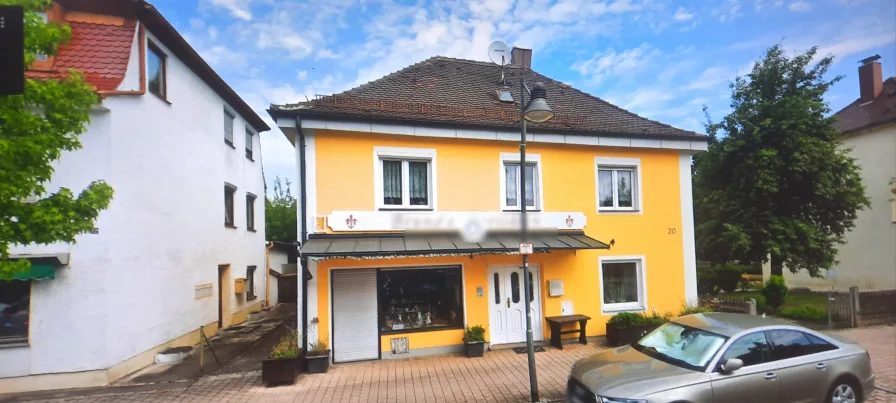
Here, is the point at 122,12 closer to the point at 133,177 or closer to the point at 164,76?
the point at 164,76

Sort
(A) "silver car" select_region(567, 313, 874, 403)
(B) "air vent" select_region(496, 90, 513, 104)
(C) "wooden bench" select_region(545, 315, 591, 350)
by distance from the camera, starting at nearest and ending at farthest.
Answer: (A) "silver car" select_region(567, 313, 874, 403) → (C) "wooden bench" select_region(545, 315, 591, 350) → (B) "air vent" select_region(496, 90, 513, 104)

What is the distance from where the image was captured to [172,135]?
11.3 metres

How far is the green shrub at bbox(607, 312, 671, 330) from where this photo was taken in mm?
10453

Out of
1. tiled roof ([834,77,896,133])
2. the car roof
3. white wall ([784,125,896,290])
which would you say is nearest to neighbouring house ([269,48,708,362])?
the car roof

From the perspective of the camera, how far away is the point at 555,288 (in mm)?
10688

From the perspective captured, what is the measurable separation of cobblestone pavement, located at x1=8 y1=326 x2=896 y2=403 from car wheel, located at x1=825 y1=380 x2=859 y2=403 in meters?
1.60

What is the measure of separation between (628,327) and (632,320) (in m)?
0.22

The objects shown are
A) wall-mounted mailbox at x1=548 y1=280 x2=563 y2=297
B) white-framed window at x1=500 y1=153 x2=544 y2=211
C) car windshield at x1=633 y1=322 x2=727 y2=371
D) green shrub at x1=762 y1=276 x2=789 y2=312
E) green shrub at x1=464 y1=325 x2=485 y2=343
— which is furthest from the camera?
green shrub at x1=762 y1=276 x2=789 y2=312

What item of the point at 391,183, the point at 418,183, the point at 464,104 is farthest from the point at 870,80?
the point at 391,183

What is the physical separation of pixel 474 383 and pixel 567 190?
545cm

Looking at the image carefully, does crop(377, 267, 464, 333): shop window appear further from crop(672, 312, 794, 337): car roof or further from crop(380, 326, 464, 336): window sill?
crop(672, 312, 794, 337): car roof

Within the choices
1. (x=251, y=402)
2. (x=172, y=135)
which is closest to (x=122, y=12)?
(x=172, y=135)

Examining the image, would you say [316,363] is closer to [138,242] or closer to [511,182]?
[138,242]

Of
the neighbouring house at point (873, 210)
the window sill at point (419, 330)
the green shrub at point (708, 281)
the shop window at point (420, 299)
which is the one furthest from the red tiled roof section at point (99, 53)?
the neighbouring house at point (873, 210)
